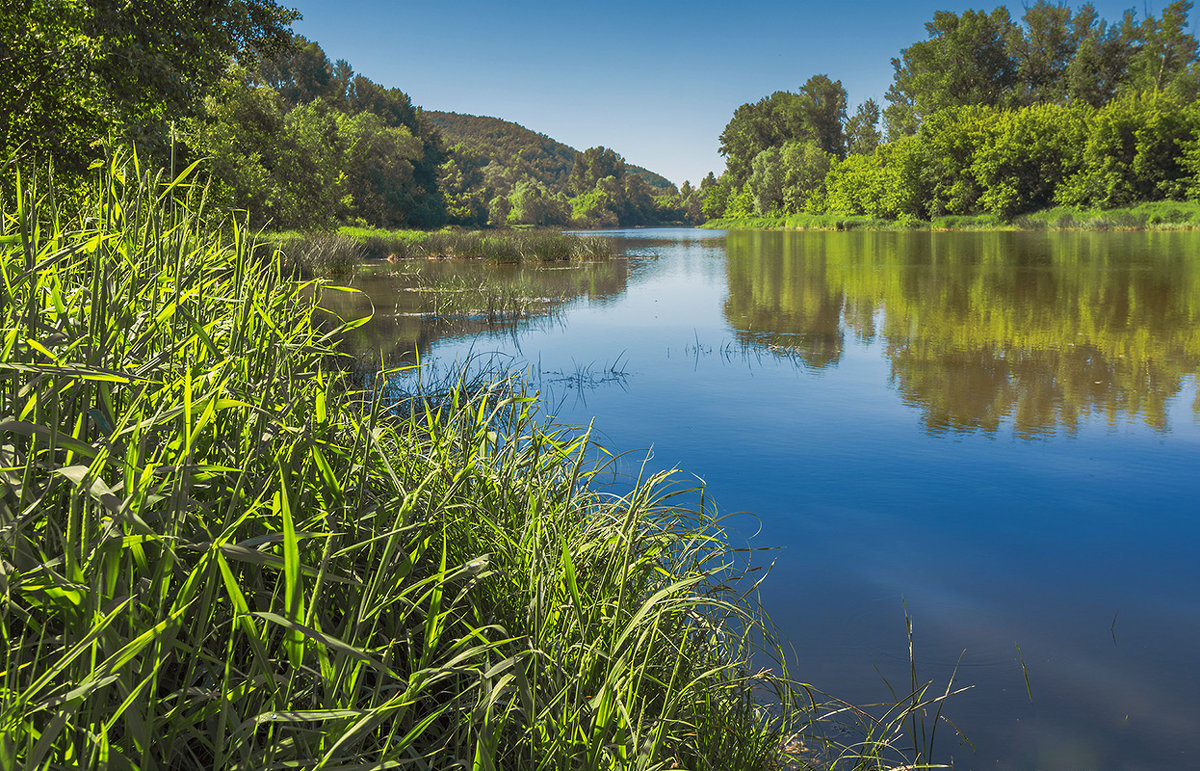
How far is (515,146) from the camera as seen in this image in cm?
14788

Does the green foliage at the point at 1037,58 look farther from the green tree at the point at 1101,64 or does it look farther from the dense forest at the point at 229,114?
the dense forest at the point at 229,114

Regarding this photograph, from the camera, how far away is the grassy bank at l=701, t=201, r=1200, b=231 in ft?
120

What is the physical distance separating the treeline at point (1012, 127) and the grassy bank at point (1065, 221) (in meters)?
1.11

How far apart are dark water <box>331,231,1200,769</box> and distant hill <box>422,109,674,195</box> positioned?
12823cm

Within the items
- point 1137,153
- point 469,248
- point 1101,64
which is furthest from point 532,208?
point 469,248

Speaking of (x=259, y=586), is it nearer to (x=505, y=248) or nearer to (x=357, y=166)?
(x=505, y=248)

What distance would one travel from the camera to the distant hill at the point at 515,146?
13888 cm

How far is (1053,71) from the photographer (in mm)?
61344

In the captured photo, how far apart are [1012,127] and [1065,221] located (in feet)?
26.2

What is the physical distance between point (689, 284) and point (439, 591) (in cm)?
1714

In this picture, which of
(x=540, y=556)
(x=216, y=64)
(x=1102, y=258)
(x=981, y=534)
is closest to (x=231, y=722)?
(x=540, y=556)

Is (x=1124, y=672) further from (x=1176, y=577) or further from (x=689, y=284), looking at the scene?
(x=689, y=284)

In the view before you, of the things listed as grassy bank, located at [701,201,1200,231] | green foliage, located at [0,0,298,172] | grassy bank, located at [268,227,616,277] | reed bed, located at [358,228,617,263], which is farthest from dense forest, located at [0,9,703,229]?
grassy bank, located at [701,201,1200,231]

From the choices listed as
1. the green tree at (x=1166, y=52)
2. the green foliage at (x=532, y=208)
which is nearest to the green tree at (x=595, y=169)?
the green foliage at (x=532, y=208)
